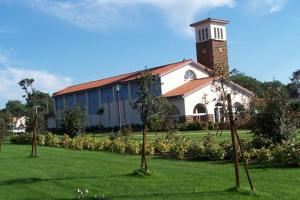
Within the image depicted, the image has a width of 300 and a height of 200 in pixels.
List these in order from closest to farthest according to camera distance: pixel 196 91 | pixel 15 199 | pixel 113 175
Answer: pixel 15 199
pixel 113 175
pixel 196 91

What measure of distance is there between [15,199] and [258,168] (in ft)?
20.5

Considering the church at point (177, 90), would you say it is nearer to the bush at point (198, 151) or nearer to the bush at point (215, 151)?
the bush at point (198, 151)

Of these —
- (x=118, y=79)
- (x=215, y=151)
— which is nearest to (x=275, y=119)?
(x=215, y=151)

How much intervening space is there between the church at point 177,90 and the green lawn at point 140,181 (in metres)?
36.2

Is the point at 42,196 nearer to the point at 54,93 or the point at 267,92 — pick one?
the point at 267,92

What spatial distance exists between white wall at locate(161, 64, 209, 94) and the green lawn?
39.5 meters

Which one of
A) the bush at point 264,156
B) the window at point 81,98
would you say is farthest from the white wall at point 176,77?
the bush at point 264,156

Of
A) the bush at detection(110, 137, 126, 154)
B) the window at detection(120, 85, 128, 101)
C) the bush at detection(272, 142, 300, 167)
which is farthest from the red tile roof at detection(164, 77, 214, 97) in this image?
the bush at detection(272, 142, 300, 167)

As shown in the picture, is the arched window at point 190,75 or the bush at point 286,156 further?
the arched window at point 190,75

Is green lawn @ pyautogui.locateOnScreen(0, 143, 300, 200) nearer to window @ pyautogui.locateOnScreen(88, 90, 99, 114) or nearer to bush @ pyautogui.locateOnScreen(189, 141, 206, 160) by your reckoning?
bush @ pyautogui.locateOnScreen(189, 141, 206, 160)

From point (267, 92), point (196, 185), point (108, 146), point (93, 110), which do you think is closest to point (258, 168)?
point (196, 185)

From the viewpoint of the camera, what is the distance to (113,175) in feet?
42.9

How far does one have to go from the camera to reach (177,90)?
5512cm

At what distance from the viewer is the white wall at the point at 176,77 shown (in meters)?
55.7
